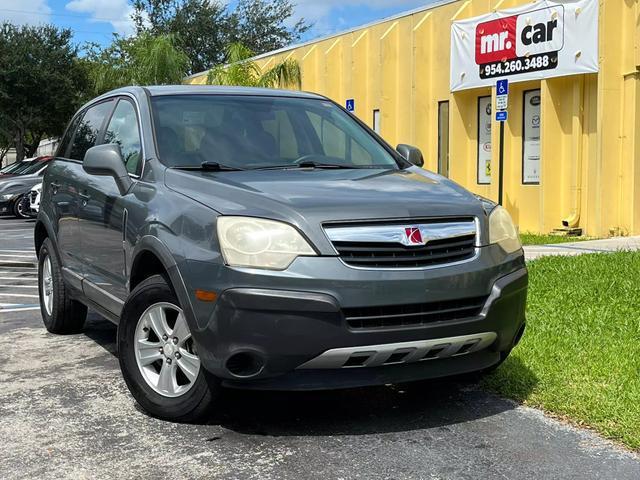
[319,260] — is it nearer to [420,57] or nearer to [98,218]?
[98,218]

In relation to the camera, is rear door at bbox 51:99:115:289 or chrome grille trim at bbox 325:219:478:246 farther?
rear door at bbox 51:99:115:289

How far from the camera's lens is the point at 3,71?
38500mm

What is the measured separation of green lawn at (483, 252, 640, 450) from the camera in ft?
14.0

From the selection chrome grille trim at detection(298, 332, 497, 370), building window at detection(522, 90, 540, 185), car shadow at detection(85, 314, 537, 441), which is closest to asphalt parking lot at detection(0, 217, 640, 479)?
car shadow at detection(85, 314, 537, 441)

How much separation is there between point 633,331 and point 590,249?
598cm

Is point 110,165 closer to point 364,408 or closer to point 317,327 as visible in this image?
point 317,327

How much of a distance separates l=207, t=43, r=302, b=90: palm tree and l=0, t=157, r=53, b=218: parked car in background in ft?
21.7

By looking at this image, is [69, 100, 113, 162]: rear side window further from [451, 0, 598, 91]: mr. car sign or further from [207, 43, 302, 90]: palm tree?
[207, 43, 302, 90]: palm tree

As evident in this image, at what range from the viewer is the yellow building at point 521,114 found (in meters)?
13.6

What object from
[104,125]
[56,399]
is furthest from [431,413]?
[104,125]

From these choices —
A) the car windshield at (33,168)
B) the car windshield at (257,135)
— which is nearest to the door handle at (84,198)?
the car windshield at (257,135)

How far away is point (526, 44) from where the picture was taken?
15.0 meters

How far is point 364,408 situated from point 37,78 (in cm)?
3876

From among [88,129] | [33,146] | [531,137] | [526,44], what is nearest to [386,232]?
[88,129]
